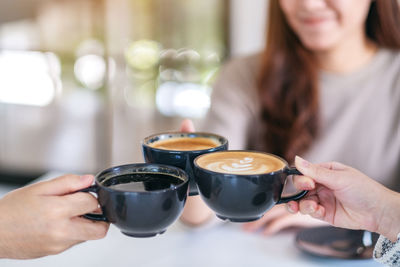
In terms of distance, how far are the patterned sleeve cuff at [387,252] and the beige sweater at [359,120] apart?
56cm

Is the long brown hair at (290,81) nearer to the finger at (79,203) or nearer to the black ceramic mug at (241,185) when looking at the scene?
the black ceramic mug at (241,185)

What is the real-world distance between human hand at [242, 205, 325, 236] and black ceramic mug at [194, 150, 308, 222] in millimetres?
282

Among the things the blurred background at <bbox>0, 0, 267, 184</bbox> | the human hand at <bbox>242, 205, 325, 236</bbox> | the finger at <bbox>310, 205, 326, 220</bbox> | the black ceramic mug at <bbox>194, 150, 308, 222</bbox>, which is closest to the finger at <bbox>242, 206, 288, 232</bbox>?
the human hand at <bbox>242, 205, 325, 236</bbox>

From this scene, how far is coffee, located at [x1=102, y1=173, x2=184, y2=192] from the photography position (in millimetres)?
627

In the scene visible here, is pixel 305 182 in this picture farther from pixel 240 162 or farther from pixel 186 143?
pixel 186 143

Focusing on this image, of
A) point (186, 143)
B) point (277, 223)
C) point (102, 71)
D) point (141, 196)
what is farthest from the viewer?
point (102, 71)

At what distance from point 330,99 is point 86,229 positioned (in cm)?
89

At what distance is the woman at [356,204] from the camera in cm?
72

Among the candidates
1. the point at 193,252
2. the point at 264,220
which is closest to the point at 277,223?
the point at 264,220

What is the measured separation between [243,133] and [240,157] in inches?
25.8

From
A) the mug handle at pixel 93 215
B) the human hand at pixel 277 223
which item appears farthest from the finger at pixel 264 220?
the mug handle at pixel 93 215

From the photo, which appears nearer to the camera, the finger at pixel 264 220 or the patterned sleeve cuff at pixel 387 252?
the patterned sleeve cuff at pixel 387 252

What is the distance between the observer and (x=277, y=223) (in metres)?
0.98

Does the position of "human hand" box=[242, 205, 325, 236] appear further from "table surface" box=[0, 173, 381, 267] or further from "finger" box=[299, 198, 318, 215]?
"finger" box=[299, 198, 318, 215]
